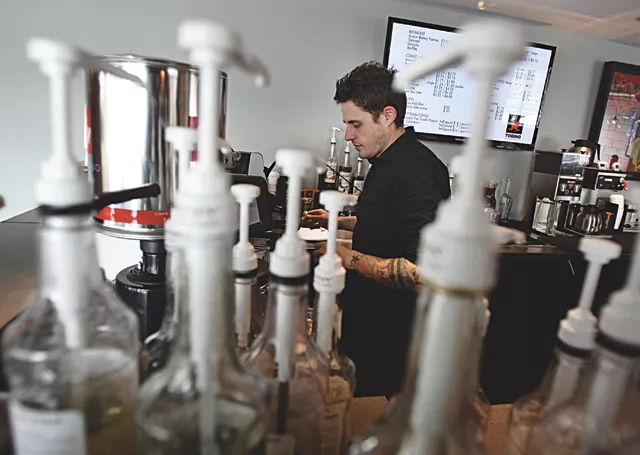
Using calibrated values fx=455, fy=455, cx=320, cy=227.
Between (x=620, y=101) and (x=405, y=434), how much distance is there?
3489 millimetres

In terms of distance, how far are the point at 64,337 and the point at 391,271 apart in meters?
0.91

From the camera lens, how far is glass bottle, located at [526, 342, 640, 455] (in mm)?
361

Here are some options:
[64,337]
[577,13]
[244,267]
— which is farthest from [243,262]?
[577,13]

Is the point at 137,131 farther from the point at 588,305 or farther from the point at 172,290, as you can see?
the point at 588,305

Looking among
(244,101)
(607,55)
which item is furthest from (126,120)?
(607,55)

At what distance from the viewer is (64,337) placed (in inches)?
13.8

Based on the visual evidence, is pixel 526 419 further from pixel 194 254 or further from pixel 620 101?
pixel 620 101

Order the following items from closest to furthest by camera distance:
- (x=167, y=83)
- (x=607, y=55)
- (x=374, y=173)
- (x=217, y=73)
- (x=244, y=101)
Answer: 1. (x=217, y=73)
2. (x=167, y=83)
3. (x=374, y=173)
4. (x=244, y=101)
5. (x=607, y=55)

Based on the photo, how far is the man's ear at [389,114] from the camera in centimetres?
155

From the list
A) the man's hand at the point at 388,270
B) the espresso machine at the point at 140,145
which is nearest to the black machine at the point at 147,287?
the espresso machine at the point at 140,145

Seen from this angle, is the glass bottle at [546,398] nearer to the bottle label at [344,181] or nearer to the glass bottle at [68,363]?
the glass bottle at [68,363]

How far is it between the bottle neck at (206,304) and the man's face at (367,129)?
130 centimetres

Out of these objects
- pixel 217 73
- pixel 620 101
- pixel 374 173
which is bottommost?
pixel 374 173

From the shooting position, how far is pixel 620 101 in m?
3.06
